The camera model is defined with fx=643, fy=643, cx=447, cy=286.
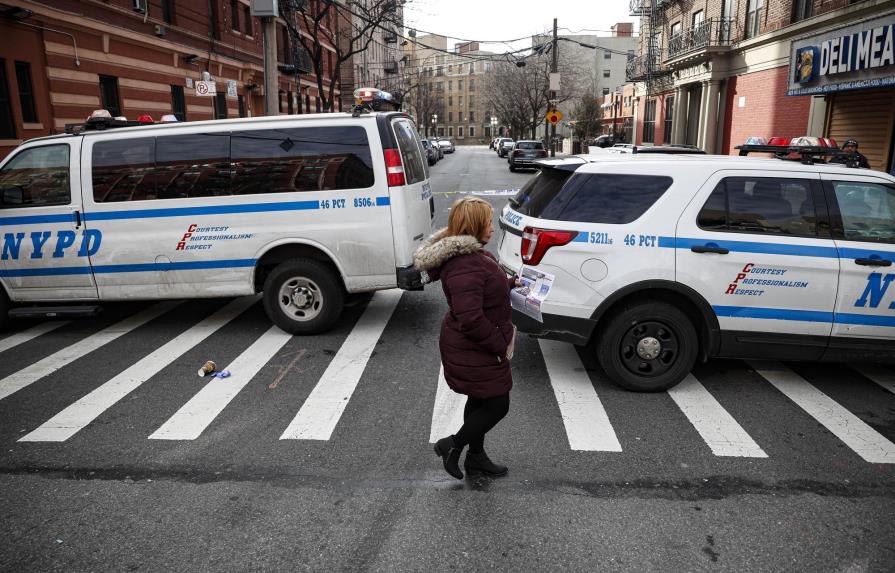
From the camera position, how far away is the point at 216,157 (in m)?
6.89

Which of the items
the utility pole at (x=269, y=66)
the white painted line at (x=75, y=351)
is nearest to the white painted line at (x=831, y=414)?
the white painted line at (x=75, y=351)

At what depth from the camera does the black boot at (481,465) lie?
4.11 metres

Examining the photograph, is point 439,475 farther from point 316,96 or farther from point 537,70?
point 537,70

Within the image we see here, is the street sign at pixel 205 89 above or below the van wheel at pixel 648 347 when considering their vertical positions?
above

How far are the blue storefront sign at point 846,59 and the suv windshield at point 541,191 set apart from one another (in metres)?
12.3

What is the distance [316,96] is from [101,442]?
4252 centimetres

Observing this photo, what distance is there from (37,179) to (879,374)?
8876 millimetres

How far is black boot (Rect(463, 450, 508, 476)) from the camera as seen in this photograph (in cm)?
411

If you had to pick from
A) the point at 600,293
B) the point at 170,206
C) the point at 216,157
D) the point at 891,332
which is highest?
the point at 216,157

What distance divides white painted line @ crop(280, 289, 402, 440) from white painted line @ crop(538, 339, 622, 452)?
179cm

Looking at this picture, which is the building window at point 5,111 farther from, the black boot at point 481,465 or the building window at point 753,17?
the building window at point 753,17

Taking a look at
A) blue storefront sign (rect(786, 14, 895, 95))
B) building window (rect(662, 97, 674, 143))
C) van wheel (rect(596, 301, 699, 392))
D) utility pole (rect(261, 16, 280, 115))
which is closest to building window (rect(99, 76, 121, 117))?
utility pole (rect(261, 16, 280, 115))

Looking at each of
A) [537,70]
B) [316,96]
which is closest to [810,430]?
[316,96]

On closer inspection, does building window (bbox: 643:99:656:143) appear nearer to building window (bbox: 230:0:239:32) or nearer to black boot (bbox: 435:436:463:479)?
building window (bbox: 230:0:239:32)
